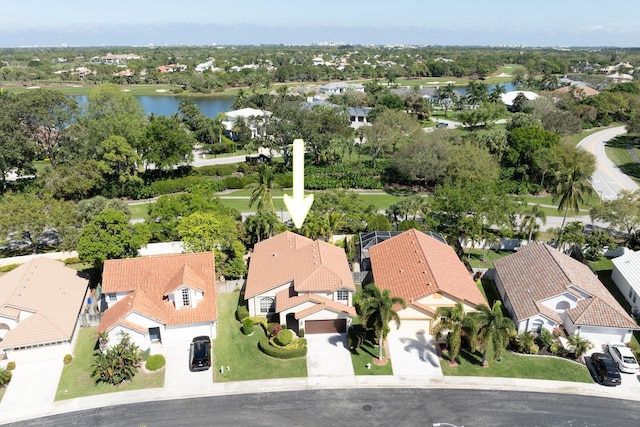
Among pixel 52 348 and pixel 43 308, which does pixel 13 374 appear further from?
pixel 43 308

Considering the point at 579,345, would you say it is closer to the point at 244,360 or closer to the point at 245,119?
the point at 244,360

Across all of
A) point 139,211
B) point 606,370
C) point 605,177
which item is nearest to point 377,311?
point 606,370

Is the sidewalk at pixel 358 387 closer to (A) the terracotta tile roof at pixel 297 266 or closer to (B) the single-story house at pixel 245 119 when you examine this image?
(A) the terracotta tile roof at pixel 297 266

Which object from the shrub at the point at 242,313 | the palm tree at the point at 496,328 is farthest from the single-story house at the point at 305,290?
the palm tree at the point at 496,328

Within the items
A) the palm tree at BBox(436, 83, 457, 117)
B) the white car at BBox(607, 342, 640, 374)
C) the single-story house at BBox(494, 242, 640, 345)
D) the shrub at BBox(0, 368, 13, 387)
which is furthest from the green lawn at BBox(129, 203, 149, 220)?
the palm tree at BBox(436, 83, 457, 117)

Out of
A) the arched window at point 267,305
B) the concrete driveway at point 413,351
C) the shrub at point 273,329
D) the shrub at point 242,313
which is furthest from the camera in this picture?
the arched window at point 267,305
